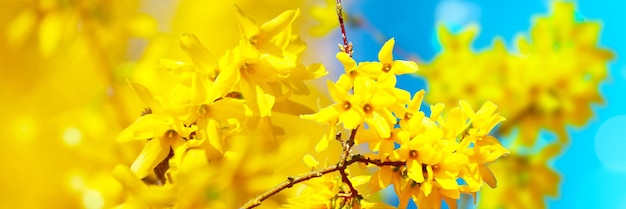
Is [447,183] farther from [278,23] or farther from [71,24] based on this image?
[71,24]

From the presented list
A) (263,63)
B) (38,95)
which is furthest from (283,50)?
(38,95)

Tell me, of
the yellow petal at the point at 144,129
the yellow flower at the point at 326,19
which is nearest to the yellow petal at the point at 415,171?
the yellow petal at the point at 144,129

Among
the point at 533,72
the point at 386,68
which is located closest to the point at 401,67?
the point at 386,68

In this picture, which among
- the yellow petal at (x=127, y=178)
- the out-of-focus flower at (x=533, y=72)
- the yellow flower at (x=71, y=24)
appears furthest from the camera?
the out-of-focus flower at (x=533, y=72)

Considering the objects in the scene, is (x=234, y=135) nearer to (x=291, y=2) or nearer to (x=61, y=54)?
(x=61, y=54)

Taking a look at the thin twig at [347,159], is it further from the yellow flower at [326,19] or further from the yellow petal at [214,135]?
the yellow flower at [326,19]

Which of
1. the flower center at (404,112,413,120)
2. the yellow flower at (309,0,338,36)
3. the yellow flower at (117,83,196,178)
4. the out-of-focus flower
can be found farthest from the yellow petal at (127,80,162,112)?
the out-of-focus flower
